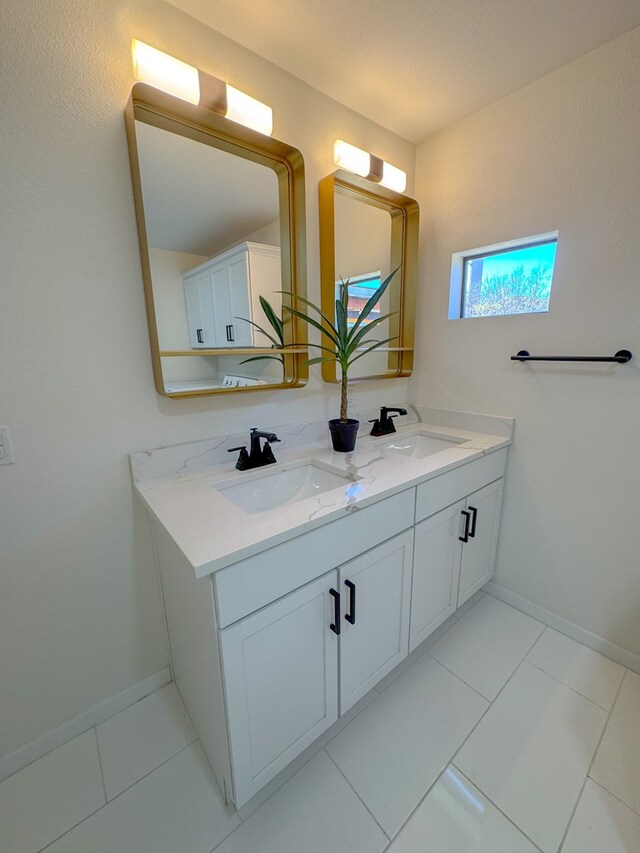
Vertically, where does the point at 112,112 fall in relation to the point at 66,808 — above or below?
above

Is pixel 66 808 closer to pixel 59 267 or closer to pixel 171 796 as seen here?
pixel 171 796

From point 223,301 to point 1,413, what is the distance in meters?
0.73

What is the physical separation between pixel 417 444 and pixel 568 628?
104 cm

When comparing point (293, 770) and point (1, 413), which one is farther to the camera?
point (293, 770)

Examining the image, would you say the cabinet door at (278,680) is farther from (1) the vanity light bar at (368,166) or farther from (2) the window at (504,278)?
(1) the vanity light bar at (368,166)

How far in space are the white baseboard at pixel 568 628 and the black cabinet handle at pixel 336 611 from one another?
1192mm

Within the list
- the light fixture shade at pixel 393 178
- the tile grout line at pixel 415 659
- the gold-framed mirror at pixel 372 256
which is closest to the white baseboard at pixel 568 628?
the tile grout line at pixel 415 659

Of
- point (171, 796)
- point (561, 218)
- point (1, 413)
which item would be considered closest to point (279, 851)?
point (171, 796)

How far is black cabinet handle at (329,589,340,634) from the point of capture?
0.99 meters

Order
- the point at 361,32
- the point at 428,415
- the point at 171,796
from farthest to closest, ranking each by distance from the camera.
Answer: the point at 428,415
the point at 361,32
the point at 171,796

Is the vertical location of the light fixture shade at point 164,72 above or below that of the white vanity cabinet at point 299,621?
above

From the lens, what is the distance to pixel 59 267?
0.97 meters

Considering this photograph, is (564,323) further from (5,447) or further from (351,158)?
(5,447)

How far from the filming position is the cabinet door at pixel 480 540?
60.1 inches
